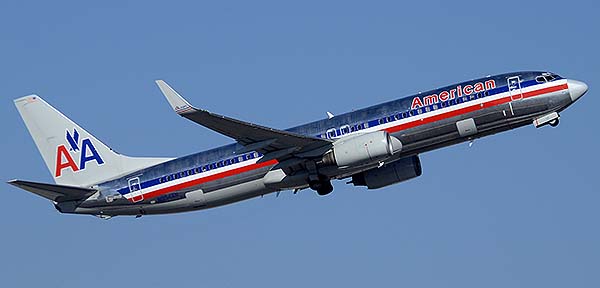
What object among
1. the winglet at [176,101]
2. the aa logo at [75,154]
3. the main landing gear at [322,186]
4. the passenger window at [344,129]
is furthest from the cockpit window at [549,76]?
the aa logo at [75,154]

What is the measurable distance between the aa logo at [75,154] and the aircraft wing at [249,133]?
495 inches

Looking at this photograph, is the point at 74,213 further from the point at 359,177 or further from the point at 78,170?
the point at 359,177

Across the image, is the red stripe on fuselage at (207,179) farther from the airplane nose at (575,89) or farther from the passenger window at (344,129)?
the airplane nose at (575,89)

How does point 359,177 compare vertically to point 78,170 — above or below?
below

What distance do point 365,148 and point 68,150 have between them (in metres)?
20.1

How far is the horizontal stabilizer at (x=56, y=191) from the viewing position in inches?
2302

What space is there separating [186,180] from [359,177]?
399 inches

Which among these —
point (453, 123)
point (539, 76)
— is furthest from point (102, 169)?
point (539, 76)

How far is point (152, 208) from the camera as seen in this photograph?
6341cm

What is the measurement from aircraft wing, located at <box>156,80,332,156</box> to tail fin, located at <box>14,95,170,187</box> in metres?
9.73

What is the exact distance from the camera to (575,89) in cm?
5775

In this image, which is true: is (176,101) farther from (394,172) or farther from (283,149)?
(394,172)

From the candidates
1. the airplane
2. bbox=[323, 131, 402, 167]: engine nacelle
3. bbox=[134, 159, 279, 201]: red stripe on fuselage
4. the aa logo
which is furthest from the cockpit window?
the aa logo

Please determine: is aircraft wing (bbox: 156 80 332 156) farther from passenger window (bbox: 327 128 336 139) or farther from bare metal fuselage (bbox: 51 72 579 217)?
bare metal fuselage (bbox: 51 72 579 217)
